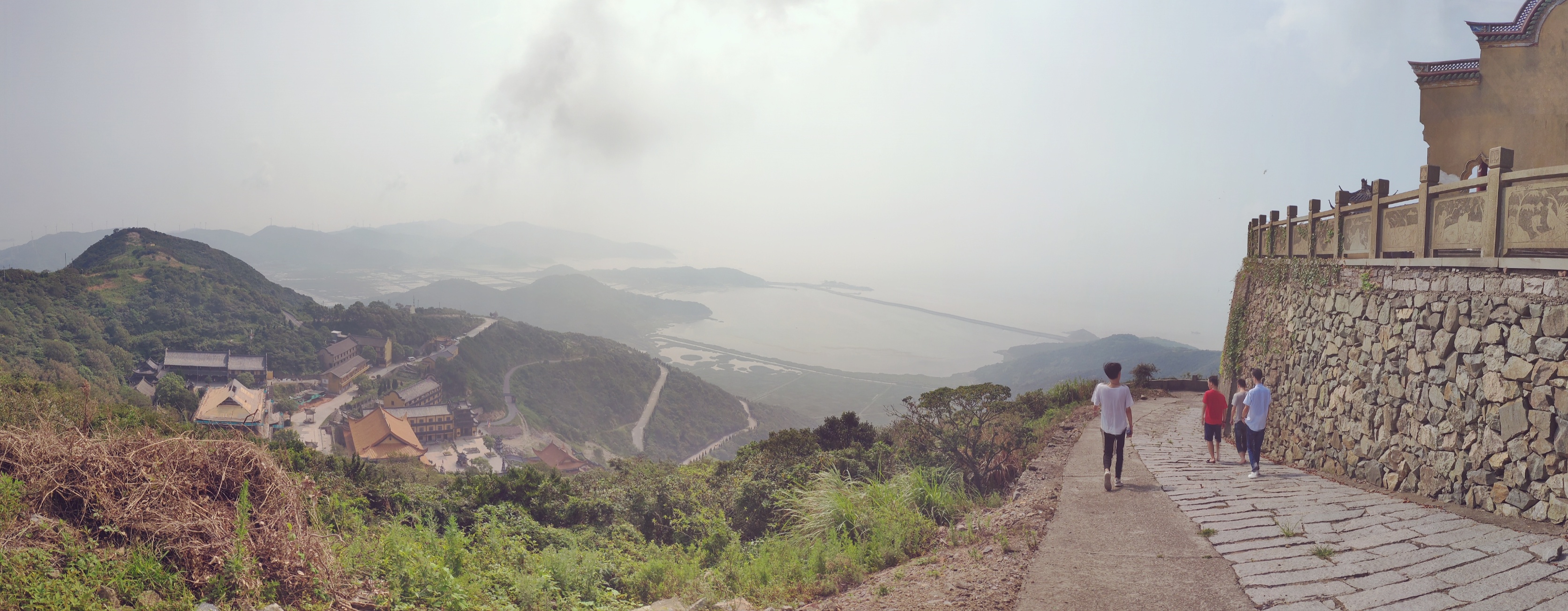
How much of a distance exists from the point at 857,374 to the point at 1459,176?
10241 cm

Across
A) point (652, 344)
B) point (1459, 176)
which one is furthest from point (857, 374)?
point (1459, 176)

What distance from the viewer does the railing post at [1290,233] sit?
916 cm

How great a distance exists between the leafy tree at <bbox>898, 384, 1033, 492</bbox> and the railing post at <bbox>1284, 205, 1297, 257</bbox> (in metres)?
4.60

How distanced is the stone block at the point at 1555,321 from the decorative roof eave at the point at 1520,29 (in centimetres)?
721

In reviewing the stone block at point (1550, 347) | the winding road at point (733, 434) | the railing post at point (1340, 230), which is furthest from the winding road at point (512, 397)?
the stone block at point (1550, 347)

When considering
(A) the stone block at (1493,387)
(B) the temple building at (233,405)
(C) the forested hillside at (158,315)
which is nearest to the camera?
(A) the stone block at (1493,387)

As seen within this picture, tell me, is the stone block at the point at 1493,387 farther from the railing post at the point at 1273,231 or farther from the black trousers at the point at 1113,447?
the railing post at the point at 1273,231

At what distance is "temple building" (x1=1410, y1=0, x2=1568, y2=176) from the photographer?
8.26m

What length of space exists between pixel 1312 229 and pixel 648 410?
70.2 metres

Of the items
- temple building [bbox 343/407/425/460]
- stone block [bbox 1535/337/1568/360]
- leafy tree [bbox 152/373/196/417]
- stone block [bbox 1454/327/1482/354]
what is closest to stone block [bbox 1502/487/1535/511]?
stone block [bbox 1535/337/1568/360]

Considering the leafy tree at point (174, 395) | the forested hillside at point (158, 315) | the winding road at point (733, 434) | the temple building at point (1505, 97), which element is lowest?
the winding road at point (733, 434)

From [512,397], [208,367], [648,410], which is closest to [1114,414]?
[208,367]

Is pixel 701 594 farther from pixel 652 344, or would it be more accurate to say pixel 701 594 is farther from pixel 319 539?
pixel 652 344

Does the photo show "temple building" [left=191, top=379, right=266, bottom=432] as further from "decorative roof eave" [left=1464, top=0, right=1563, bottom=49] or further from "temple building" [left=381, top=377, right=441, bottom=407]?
"decorative roof eave" [left=1464, top=0, right=1563, bottom=49]
